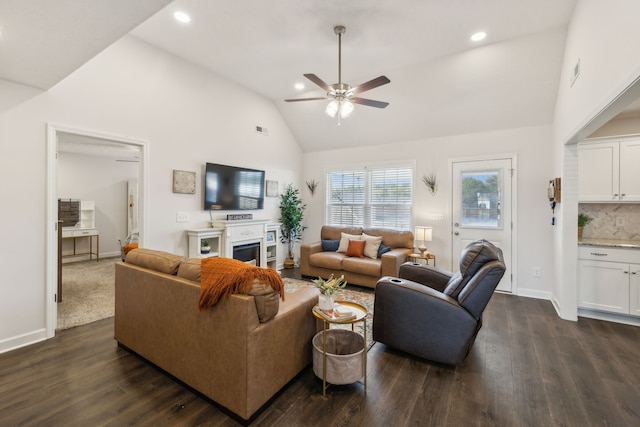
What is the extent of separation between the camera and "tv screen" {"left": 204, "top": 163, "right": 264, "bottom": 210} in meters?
4.30

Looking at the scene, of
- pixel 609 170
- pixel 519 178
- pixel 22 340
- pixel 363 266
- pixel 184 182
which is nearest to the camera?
pixel 22 340

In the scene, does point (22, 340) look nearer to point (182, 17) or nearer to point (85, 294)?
point (85, 294)

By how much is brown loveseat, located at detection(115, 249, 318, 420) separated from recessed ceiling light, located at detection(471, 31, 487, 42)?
11.3 ft

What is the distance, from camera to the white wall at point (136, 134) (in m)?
2.59

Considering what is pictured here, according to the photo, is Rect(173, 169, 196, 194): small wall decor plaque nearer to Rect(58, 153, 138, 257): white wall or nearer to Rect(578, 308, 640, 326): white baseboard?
Rect(58, 153, 138, 257): white wall

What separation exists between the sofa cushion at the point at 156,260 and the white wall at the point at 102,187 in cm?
568

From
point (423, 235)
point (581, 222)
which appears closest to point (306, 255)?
point (423, 235)

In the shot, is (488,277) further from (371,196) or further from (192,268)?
(371,196)

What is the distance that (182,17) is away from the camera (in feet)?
9.77

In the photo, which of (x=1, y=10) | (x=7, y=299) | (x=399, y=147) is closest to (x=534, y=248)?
(x=399, y=147)

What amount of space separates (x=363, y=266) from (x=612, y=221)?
337 cm

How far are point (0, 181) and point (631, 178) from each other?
6.81 m

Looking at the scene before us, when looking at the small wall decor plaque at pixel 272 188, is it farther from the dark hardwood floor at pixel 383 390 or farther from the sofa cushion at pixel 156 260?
the dark hardwood floor at pixel 383 390

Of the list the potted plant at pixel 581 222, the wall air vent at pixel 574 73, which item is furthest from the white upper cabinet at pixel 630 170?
the wall air vent at pixel 574 73
